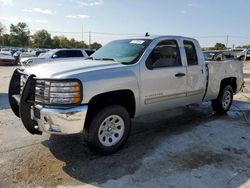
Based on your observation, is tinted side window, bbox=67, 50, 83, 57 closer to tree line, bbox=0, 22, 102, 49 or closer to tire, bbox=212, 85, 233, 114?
tire, bbox=212, 85, 233, 114

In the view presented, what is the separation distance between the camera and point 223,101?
7559 mm

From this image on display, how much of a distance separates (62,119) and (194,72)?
3.12m

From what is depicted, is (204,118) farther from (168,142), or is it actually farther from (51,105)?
(51,105)

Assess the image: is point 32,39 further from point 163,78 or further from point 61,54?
point 163,78

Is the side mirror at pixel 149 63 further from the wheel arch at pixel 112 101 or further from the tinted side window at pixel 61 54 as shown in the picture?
the tinted side window at pixel 61 54

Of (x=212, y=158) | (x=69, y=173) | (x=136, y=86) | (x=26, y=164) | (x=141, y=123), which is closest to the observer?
(x=69, y=173)

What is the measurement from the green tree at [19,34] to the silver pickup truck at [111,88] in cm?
10657

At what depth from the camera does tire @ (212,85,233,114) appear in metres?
7.45

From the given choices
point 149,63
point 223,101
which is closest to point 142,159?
point 149,63

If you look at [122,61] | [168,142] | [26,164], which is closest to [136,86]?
[122,61]

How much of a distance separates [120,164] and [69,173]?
74 centimetres

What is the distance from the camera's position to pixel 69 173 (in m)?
4.12

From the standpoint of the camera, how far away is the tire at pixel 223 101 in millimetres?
A: 7453

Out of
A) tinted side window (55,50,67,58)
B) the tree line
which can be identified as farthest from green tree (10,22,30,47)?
tinted side window (55,50,67,58)
